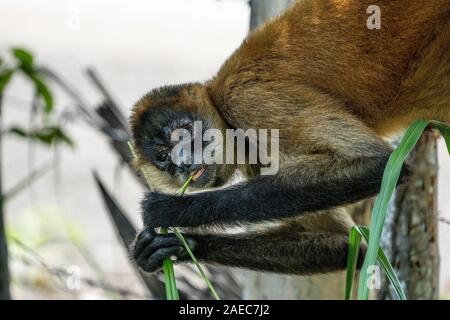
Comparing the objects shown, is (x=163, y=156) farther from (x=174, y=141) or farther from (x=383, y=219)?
(x=383, y=219)

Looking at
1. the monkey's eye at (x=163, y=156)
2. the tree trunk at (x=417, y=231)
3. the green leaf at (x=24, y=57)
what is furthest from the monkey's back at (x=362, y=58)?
the green leaf at (x=24, y=57)

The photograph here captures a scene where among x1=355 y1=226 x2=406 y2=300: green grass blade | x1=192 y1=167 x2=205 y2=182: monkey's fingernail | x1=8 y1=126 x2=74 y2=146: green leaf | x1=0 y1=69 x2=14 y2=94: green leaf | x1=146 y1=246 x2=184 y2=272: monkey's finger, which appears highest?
x1=0 y1=69 x2=14 y2=94: green leaf

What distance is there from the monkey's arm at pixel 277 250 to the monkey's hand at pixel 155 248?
14 centimetres

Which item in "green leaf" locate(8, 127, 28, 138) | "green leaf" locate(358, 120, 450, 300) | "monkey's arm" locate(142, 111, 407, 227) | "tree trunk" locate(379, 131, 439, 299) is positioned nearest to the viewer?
→ "green leaf" locate(358, 120, 450, 300)

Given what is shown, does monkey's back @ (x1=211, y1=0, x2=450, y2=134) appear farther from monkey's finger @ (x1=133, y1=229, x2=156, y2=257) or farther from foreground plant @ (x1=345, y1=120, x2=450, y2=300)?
foreground plant @ (x1=345, y1=120, x2=450, y2=300)

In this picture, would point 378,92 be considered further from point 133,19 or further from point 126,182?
point 133,19

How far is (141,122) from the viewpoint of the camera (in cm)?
451

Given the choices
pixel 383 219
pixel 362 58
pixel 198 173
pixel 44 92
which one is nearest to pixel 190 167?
pixel 198 173

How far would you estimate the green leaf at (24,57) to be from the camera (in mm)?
4793

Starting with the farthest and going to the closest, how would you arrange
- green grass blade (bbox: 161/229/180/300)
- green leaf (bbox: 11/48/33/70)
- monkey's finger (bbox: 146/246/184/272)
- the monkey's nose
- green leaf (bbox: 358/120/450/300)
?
1. green leaf (bbox: 11/48/33/70)
2. the monkey's nose
3. monkey's finger (bbox: 146/246/184/272)
4. green grass blade (bbox: 161/229/180/300)
5. green leaf (bbox: 358/120/450/300)

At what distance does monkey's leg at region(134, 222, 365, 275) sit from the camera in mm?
4348

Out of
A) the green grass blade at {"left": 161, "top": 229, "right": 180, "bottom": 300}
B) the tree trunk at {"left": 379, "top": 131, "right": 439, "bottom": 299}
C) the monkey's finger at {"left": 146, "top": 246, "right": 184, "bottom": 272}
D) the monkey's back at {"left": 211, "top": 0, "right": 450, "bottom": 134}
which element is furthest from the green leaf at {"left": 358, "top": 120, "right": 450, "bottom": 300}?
the tree trunk at {"left": 379, "top": 131, "right": 439, "bottom": 299}

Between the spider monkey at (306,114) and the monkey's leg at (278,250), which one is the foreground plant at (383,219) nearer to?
the spider monkey at (306,114)
